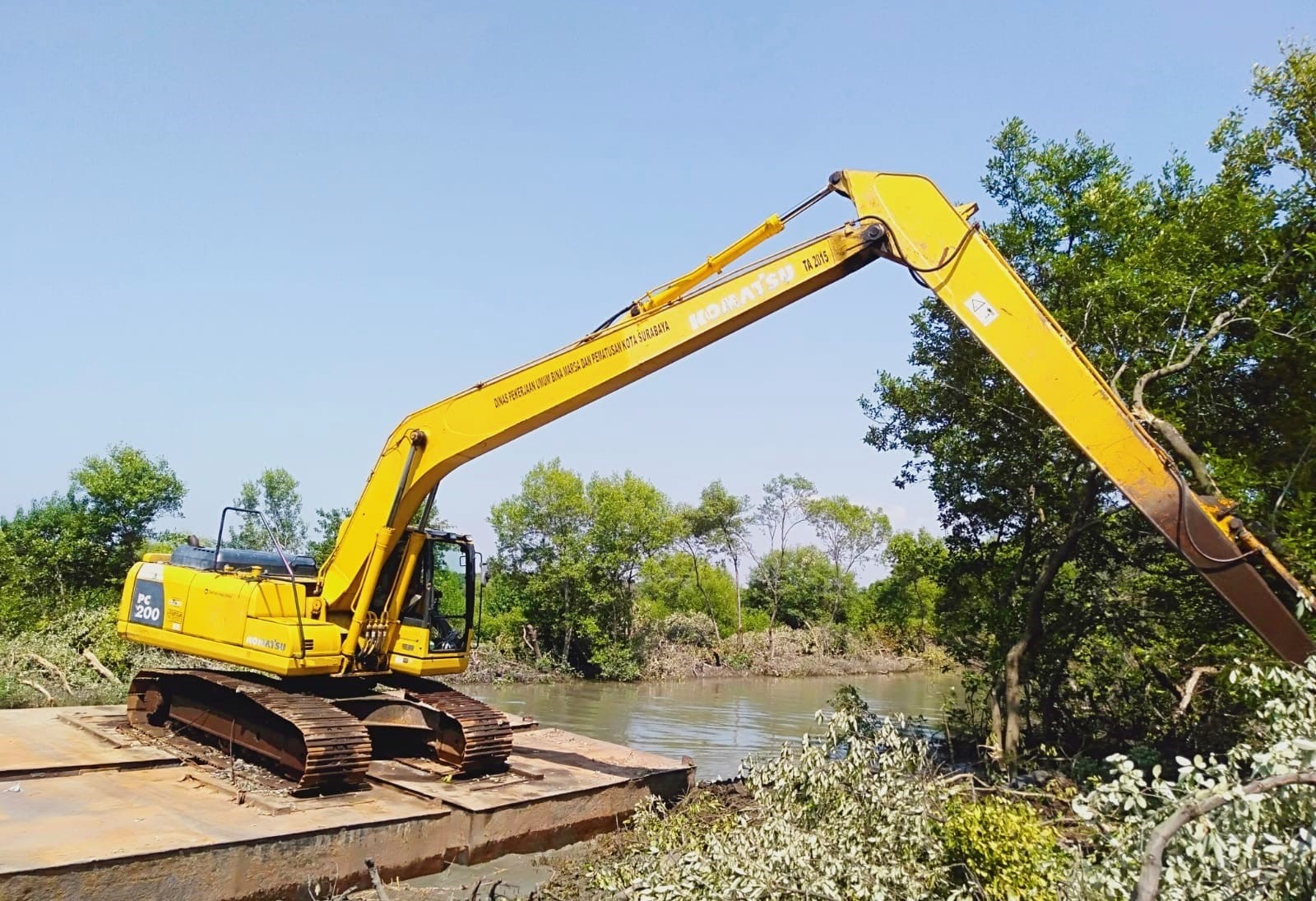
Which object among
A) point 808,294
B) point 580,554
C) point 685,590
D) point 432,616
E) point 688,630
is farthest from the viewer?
point 685,590

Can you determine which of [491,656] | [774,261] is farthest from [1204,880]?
[491,656]

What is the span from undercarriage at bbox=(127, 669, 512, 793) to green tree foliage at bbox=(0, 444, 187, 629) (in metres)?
15.7

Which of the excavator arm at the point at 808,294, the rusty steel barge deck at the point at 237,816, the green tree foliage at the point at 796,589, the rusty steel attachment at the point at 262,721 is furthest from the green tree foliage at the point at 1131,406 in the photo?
the green tree foliage at the point at 796,589

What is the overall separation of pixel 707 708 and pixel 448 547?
12971mm

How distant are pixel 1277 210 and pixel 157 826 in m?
12.8

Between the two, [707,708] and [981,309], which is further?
[707,708]

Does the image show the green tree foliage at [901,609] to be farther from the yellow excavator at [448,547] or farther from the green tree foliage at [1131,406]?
the yellow excavator at [448,547]

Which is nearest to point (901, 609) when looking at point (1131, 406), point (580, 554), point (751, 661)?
point (751, 661)

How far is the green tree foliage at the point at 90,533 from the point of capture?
24.5 m

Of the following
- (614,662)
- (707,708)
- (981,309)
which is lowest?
(707,708)

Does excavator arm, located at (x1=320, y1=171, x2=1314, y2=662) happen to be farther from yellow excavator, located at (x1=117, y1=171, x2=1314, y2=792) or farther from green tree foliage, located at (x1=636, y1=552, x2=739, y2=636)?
green tree foliage, located at (x1=636, y1=552, x2=739, y2=636)

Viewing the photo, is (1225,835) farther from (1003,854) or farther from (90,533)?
(90,533)

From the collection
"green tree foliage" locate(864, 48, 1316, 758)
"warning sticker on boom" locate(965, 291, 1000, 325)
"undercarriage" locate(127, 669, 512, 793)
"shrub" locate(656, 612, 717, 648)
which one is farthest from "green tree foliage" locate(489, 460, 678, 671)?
"warning sticker on boom" locate(965, 291, 1000, 325)

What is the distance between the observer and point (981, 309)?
7281mm
